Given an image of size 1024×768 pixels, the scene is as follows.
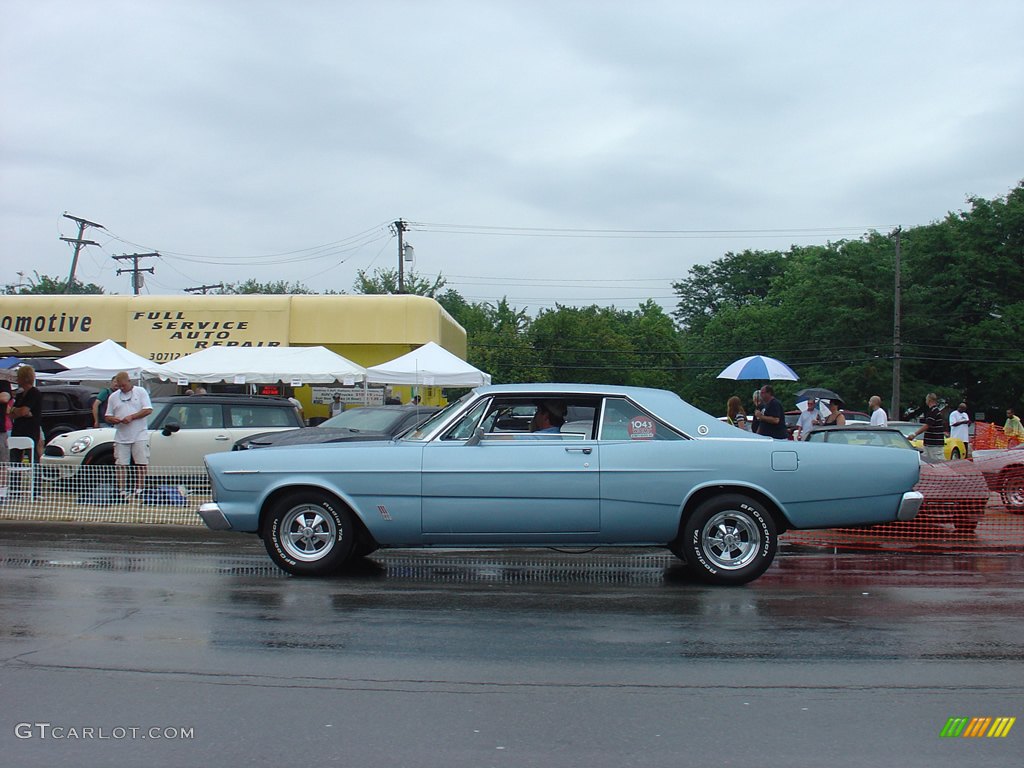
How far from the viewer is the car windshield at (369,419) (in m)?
14.5

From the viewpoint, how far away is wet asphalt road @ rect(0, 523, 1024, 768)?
14.1 ft

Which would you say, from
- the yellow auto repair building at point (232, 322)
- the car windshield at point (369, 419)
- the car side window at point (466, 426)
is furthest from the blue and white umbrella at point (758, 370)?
the yellow auto repair building at point (232, 322)

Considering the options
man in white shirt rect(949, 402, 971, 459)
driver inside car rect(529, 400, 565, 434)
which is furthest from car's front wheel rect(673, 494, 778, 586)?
man in white shirt rect(949, 402, 971, 459)

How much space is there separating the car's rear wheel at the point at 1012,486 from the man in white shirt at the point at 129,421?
37.3ft

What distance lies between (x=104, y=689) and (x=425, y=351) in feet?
50.6

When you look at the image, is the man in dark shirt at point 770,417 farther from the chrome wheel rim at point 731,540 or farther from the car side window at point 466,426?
the car side window at point 466,426

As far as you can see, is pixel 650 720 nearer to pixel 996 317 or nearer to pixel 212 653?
pixel 212 653

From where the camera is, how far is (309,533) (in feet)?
27.0

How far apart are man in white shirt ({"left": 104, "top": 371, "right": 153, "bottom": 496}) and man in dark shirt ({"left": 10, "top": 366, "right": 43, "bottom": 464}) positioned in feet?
5.98

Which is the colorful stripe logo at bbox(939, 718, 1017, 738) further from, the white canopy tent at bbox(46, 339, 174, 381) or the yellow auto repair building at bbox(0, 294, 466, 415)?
the yellow auto repair building at bbox(0, 294, 466, 415)

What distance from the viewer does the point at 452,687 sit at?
5121 mm

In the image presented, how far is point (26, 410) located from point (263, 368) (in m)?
5.40

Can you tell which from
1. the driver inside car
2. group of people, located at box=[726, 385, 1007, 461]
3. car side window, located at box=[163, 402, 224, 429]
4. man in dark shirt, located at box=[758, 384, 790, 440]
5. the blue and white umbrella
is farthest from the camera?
the blue and white umbrella

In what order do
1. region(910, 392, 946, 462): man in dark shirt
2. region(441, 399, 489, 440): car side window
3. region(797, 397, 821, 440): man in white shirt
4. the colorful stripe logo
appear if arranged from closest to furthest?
the colorful stripe logo < region(441, 399, 489, 440): car side window < region(797, 397, 821, 440): man in white shirt < region(910, 392, 946, 462): man in dark shirt
